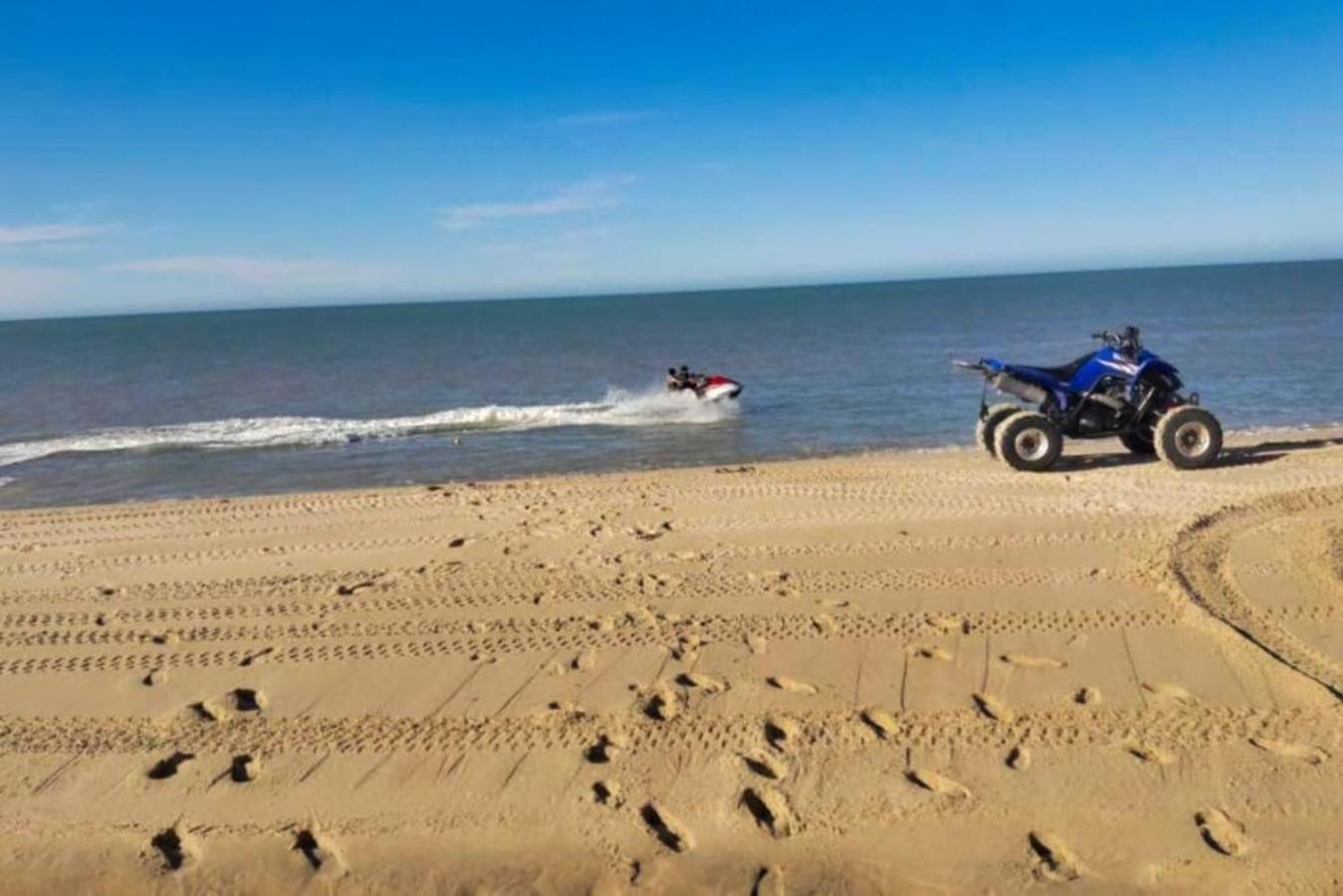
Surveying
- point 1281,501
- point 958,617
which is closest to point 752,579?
point 958,617

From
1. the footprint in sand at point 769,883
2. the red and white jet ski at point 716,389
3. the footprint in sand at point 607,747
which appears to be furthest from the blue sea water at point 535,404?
the footprint in sand at point 769,883

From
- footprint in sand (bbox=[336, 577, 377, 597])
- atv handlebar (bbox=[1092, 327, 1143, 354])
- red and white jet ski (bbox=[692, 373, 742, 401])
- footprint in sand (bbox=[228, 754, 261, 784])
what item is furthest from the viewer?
red and white jet ski (bbox=[692, 373, 742, 401])

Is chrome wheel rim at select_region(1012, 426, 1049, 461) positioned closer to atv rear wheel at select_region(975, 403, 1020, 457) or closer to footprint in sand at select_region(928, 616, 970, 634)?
atv rear wheel at select_region(975, 403, 1020, 457)

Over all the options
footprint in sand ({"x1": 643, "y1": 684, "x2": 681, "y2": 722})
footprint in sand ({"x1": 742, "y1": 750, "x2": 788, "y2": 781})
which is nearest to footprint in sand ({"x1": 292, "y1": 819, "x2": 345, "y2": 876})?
footprint in sand ({"x1": 643, "y1": 684, "x2": 681, "y2": 722})

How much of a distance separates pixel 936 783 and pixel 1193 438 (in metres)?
7.99

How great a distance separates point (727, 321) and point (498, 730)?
225 ft

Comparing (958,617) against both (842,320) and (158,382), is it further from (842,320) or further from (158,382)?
(842,320)

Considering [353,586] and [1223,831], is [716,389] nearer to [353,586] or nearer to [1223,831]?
[353,586]

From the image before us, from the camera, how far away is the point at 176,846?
4043mm

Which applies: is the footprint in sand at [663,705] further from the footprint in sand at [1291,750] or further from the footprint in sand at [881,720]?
the footprint in sand at [1291,750]

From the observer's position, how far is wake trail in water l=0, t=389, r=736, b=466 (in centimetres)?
1781

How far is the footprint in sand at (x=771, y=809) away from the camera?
13.0 ft

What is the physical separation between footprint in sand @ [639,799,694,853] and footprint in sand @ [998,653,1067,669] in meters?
2.35

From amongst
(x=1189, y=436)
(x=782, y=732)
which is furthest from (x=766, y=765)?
(x=1189, y=436)
